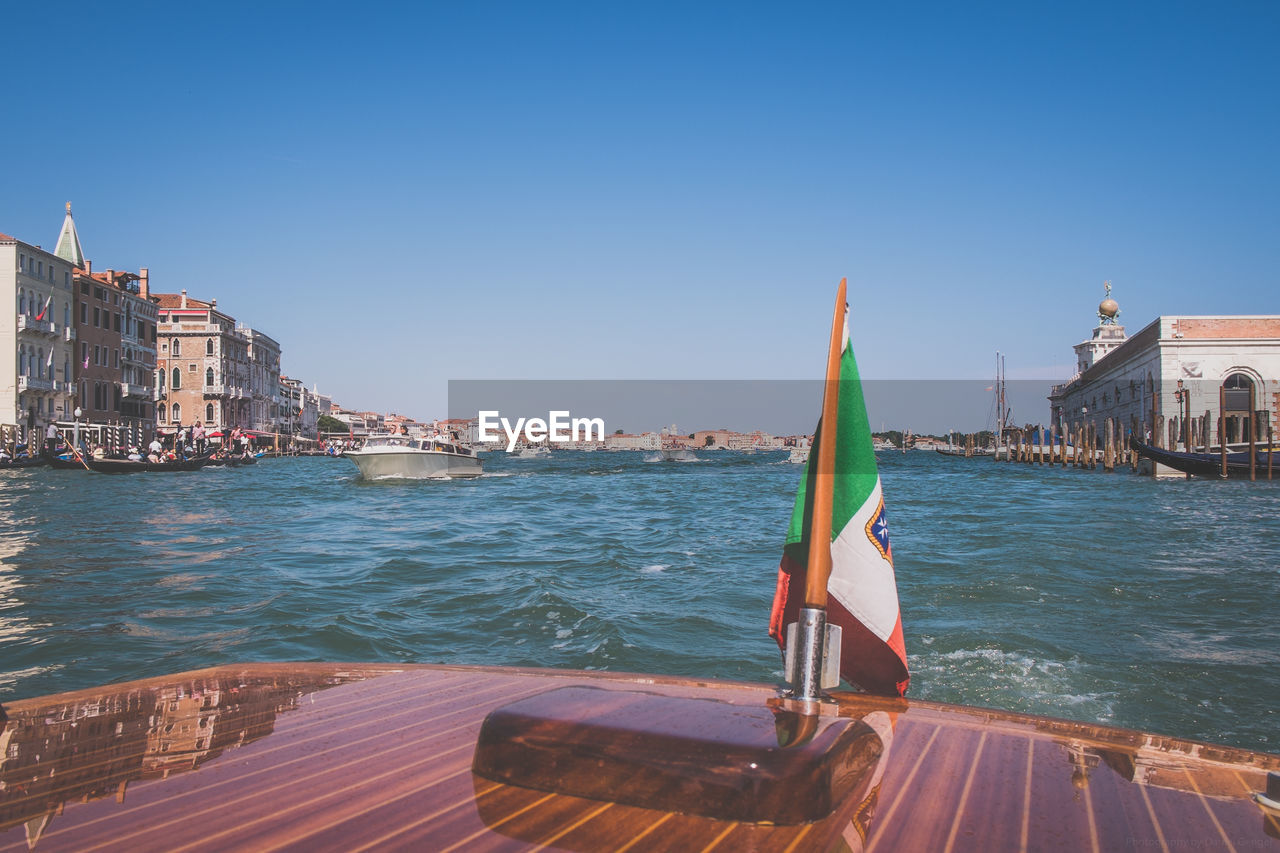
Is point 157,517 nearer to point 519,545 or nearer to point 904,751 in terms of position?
point 519,545

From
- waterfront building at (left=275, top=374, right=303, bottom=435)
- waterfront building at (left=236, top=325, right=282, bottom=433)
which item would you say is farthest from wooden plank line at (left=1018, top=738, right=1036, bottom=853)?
waterfront building at (left=275, top=374, right=303, bottom=435)

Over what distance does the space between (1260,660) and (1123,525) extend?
28.3ft

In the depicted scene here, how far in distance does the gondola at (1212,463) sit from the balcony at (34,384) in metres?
47.8

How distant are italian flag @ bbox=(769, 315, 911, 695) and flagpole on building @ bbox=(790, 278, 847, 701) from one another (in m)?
0.18

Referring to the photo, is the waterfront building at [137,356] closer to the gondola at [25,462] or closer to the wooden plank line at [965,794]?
the gondola at [25,462]

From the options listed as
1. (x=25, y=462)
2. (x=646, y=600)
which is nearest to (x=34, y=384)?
(x=25, y=462)

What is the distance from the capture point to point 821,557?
6.88 feet

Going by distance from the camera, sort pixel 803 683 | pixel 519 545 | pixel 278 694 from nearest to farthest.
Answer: pixel 803 683 → pixel 278 694 → pixel 519 545

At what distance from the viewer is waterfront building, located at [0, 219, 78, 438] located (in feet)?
117

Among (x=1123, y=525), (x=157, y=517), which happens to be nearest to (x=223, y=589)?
(x=157, y=517)

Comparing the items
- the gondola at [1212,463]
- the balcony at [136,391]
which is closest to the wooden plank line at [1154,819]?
the gondola at [1212,463]

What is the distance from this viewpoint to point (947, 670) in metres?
5.29

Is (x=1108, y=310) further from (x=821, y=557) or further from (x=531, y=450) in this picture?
(x=531, y=450)

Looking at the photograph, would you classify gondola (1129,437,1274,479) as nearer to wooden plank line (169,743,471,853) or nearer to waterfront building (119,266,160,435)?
wooden plank line (169,743,471,853)
